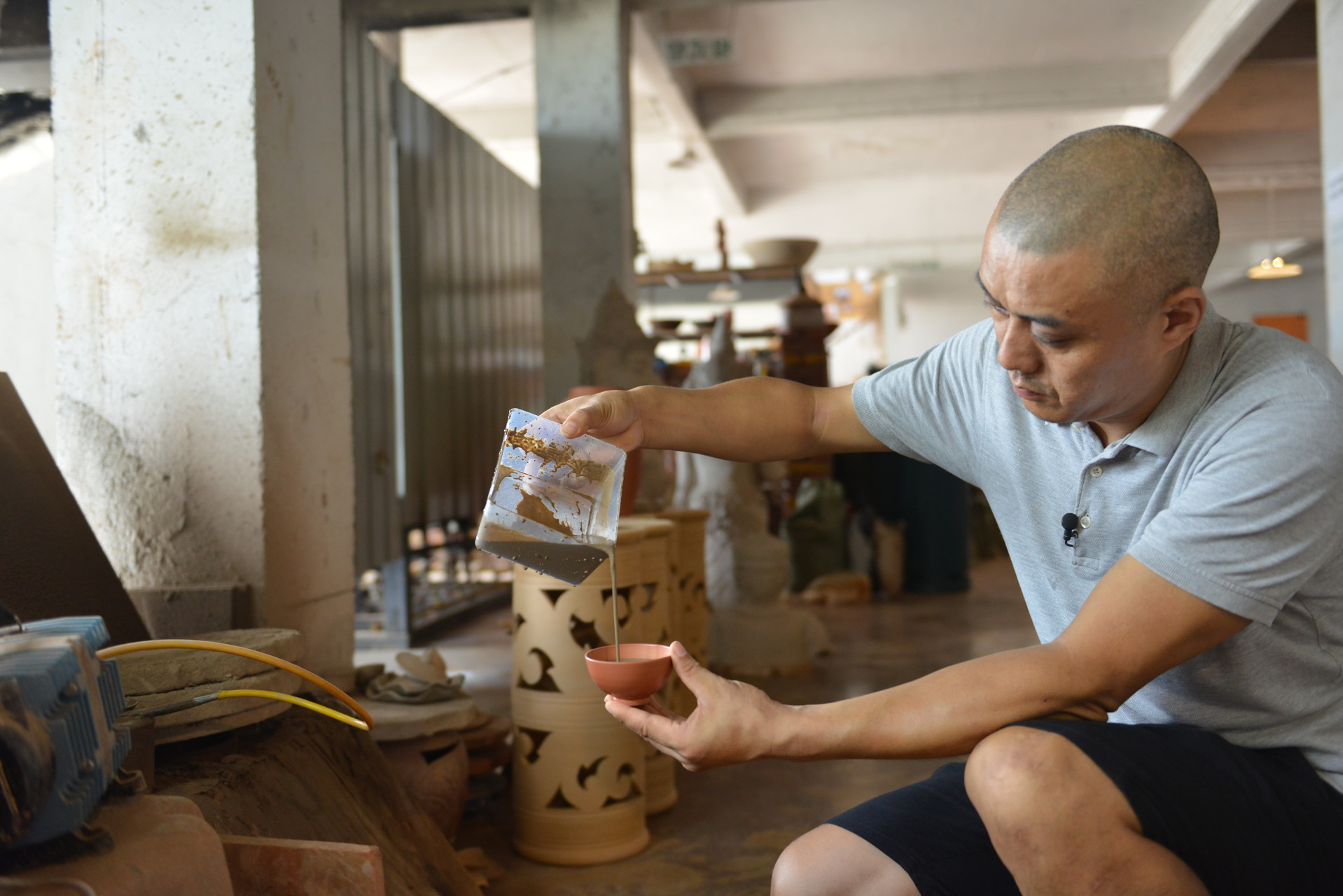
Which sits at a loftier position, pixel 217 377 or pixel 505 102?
pixel 505 102

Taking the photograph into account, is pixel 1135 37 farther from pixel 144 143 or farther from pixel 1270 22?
pixel 144 143

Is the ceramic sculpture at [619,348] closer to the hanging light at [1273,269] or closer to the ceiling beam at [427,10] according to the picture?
the ceiling beam at [427,10]

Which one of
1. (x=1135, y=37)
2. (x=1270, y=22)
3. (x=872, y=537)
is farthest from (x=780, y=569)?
(x=1135, y=37)

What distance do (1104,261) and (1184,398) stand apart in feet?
0.91

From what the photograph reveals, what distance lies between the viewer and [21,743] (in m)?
1.03

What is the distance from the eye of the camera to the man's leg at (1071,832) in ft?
4.09

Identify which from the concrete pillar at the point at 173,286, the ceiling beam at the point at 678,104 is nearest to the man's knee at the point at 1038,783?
the concrete pillar at the point at 173,286

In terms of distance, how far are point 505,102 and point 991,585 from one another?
5977mm

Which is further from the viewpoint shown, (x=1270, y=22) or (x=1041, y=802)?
(x=1270, y=22)

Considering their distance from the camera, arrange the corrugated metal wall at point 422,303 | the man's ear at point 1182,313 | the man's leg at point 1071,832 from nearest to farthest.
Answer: the man's leg at point 1071,832, the man's ear at point 1182,313, the corrugated metal wall at point 422,303

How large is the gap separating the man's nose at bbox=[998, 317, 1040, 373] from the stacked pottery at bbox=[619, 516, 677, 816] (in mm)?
1638

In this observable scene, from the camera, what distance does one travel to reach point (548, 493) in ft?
5.34

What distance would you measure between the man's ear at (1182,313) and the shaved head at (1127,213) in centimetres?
1

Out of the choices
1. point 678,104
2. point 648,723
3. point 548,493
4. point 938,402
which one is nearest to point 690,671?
point 648,723
